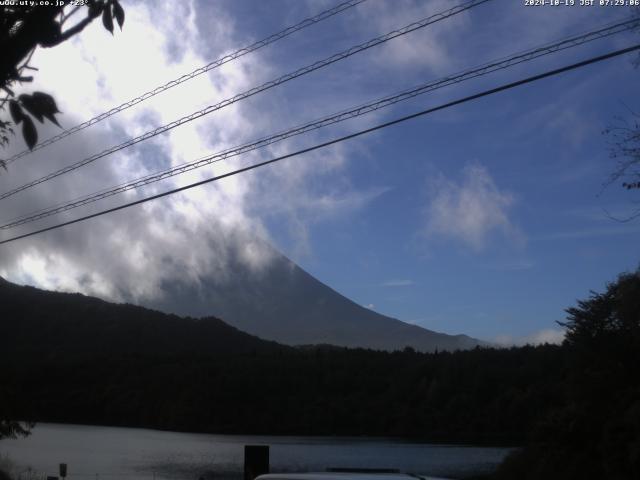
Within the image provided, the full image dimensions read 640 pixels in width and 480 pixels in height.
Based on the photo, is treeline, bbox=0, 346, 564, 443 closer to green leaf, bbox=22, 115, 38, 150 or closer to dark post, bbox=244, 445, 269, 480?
dark post, bbox=244, 445, 269, 480

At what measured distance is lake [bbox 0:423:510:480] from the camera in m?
45.0

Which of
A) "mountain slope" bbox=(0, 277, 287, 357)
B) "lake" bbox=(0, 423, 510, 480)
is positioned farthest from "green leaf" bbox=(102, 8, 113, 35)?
"mountain slope" bbox=(0, 277, 287, 357)

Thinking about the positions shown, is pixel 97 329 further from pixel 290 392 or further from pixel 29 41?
pixel 29 41

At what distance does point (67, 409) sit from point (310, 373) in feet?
108

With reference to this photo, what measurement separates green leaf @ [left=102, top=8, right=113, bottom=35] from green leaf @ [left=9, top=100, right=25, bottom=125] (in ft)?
1.76

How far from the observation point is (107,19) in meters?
3.41

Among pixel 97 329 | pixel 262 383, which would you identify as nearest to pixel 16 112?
pixel 262 383

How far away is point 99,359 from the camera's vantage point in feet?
359

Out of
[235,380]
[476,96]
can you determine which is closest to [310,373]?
[235,380]

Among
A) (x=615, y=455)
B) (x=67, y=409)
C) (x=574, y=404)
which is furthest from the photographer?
(x=67, y=409)

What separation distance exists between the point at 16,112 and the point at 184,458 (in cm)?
5660

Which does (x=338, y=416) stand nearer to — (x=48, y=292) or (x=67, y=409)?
(x=67, y=409)

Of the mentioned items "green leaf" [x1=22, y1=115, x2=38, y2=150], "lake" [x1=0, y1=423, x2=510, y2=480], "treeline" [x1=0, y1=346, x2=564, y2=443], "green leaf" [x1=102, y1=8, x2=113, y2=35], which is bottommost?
"lake" [x1=0, y1=423, x2=510, y2=480]

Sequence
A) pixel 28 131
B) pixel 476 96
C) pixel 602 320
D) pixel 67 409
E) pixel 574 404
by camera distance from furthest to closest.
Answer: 1. pixel 67 409
2. pixel 602 320
3. pixel 574 404
4. pixel 476 96
5. pixel 28 131
